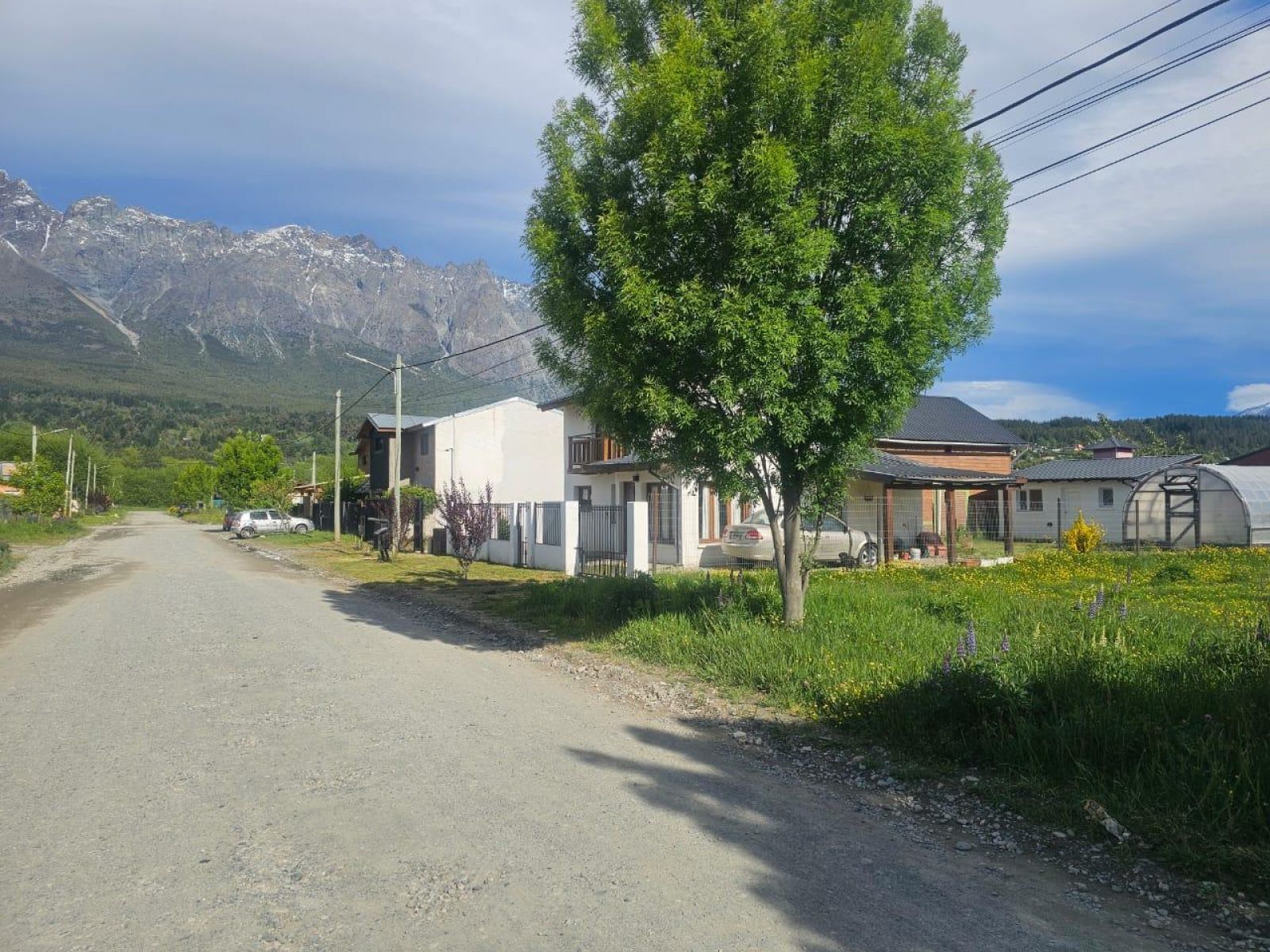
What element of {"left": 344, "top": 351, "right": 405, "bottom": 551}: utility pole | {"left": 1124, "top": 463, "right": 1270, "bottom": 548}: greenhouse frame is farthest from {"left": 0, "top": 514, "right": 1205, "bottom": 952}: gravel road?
{"left": 1124, "top": 463, "right": 1270, "bottom": 548}: greenhouse frame

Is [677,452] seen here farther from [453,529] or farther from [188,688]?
[453,529]

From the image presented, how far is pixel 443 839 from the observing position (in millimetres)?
4523

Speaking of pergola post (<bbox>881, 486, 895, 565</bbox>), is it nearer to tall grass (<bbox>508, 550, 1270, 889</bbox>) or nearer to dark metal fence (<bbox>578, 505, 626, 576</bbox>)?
dark metal fence (<bbox>578, 505, 626, 576</bbox>)

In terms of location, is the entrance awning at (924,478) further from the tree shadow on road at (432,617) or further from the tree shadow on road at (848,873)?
the tree shadow on road at (848,873)

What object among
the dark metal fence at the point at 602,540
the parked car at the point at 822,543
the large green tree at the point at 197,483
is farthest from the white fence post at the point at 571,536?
the large green tree at the point at 197,483

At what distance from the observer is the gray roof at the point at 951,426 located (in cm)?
3350

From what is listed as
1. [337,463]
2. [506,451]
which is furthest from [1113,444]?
[337,463]

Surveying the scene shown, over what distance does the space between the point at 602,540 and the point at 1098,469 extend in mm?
25620

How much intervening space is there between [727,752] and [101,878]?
156 inches

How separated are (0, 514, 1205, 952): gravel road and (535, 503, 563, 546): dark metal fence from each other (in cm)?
A: 1408

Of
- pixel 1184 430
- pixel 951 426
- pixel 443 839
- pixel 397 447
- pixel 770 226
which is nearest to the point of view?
pixel 443 839

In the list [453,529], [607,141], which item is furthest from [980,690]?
[453,529]

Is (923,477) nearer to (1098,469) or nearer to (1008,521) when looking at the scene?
(1008,521)

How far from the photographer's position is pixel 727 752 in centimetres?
638
